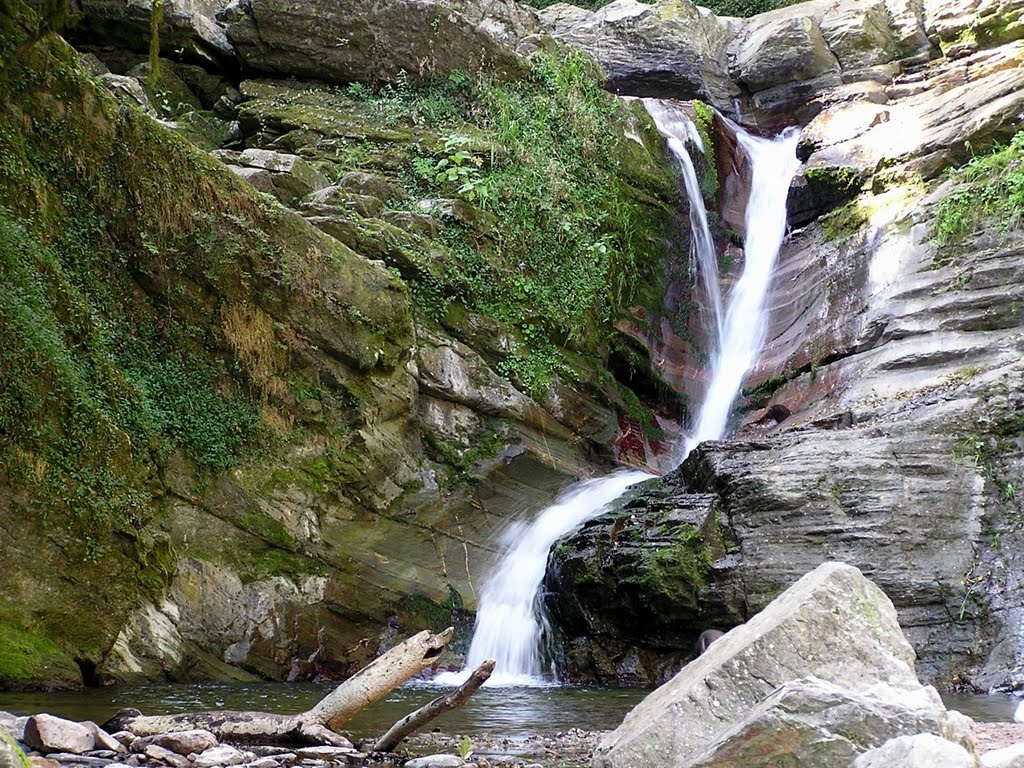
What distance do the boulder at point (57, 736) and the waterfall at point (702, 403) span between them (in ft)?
20.1

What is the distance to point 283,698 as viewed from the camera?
838 centimetres

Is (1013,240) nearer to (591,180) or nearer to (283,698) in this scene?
(591,180)

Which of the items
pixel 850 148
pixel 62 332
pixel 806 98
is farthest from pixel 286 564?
pixel 806 98

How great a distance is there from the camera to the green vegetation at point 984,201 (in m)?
13.0

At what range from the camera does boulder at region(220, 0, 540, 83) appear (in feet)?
58.2

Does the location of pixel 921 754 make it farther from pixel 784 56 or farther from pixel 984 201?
pixel 784 56

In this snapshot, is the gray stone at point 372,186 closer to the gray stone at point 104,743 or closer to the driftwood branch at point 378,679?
the driftwood branch at point 378,679

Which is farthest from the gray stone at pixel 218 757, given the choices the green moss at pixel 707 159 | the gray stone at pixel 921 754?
the green moss at pixel 707 159

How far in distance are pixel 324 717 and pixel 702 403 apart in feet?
35.9

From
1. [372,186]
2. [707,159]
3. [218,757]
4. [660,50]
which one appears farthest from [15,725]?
[660,50]

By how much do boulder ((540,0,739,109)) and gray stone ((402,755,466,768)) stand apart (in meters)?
19.1

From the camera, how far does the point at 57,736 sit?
4465mm

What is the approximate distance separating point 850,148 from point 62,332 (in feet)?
46.2

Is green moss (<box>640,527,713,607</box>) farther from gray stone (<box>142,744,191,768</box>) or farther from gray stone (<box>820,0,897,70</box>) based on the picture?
gray stone (<box>820,0,897,70</box>)
